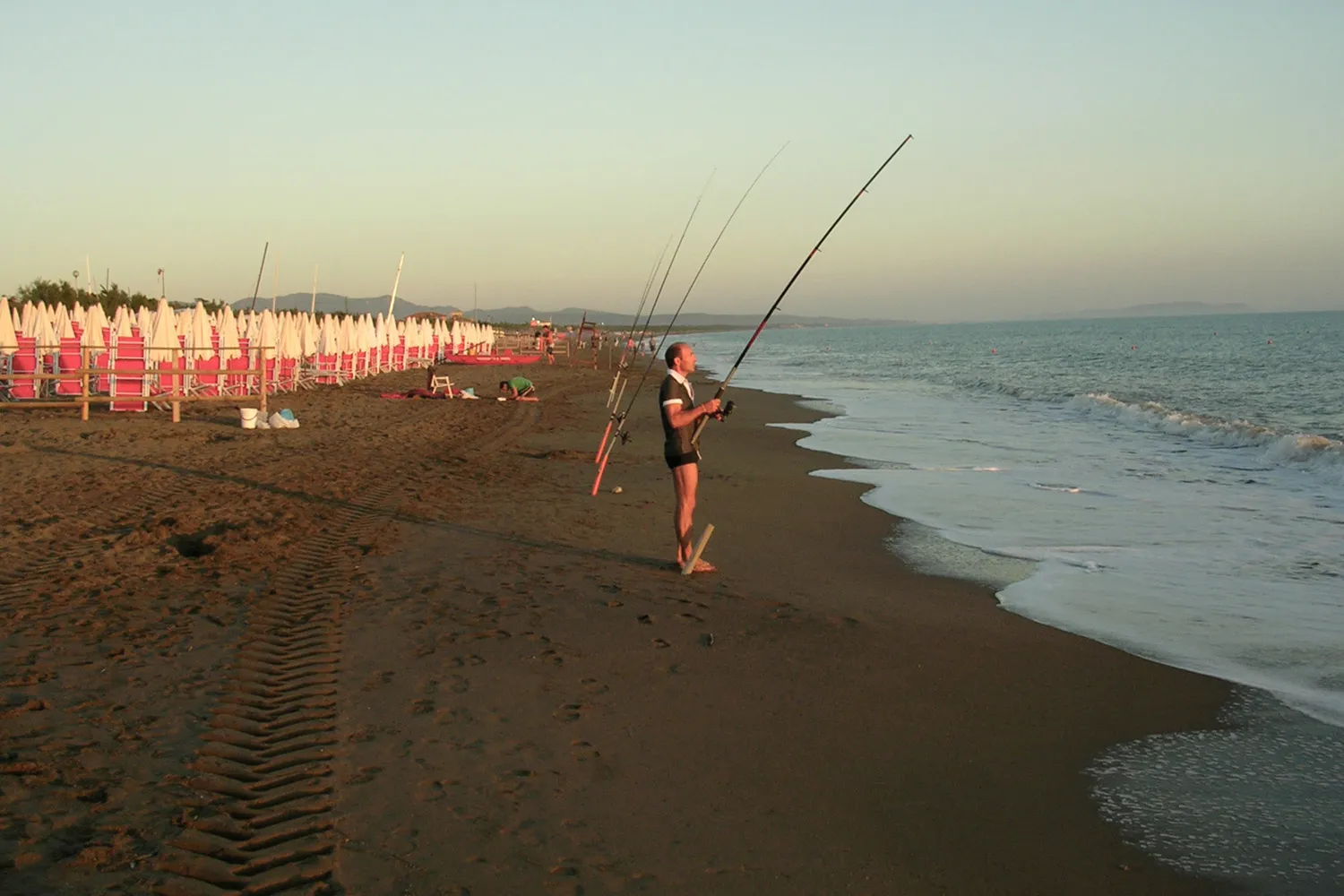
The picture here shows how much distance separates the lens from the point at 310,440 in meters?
13.8

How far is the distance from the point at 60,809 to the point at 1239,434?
61.4 ft

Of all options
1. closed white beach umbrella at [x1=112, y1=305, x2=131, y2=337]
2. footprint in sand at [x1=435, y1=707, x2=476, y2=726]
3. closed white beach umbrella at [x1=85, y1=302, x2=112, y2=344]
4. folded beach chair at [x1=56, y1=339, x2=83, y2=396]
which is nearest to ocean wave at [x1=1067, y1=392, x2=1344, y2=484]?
footprint in sand at [x1=435, y1=707, x2=476, y2=726]

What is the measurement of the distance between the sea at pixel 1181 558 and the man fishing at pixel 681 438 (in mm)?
1815

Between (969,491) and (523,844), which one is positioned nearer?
(523,844)

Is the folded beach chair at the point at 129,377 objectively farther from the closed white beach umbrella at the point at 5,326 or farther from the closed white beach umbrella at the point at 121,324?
the closed white beach umbrella at the point at 5,326

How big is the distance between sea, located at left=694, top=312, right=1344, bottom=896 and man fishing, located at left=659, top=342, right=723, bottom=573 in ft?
5.95

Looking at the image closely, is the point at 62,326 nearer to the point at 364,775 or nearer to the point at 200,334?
the point at 200,334

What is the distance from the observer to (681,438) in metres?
7.23

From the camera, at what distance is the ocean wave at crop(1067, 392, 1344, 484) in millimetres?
15023

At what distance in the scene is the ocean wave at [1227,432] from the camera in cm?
1502

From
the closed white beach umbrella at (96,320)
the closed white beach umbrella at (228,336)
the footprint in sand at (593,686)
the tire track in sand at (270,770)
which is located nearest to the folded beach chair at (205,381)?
the closed white beach umbrella at (228,336)

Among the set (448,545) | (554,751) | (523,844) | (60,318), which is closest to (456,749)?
(554,751)

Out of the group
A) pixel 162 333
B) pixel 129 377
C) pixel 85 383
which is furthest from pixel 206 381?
pixel 85 383

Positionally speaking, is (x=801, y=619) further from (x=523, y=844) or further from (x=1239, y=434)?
(x=1239, y=434)
